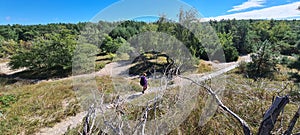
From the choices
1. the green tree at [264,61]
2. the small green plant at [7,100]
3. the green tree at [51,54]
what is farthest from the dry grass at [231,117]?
the green tree at [51,54]

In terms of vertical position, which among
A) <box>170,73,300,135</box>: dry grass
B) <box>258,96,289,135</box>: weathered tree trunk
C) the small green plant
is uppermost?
<box>258,96,289,135</box>: weathered tree trunk

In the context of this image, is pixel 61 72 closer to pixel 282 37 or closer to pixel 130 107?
pixel 130 107

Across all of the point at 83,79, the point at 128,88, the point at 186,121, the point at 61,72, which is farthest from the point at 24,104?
the point at 61,72

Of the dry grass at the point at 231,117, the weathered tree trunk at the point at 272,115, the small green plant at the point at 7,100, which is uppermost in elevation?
the weathered tree trunk at the point at 272,115

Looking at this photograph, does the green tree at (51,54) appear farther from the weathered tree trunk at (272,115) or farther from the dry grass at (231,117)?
the weathered tree trunk at (272,115)

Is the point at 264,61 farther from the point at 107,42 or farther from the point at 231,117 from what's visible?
the point at 107,42

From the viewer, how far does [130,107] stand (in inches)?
154

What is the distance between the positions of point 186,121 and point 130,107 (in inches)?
49.2

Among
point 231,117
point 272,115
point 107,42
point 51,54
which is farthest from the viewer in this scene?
point 107,42

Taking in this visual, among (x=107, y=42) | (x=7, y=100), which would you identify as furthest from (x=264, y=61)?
(x=7, y=100)

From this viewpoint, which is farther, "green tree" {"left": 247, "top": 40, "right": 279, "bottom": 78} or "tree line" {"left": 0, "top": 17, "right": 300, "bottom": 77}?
"green tree" {"left": 247, "top": 40, "right": 279, "bottom": 78}

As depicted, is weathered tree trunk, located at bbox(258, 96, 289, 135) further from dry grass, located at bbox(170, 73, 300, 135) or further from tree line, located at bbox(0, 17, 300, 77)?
tree line, located at bbox(0, 17, 300, 77)

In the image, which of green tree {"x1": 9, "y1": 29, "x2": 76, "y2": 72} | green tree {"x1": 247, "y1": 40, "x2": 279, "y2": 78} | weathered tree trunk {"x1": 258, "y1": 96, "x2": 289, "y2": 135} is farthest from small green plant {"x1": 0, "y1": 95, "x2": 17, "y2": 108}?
green tree {"x1": 247, "y1": 40, "x2": 279, "y2": 78}

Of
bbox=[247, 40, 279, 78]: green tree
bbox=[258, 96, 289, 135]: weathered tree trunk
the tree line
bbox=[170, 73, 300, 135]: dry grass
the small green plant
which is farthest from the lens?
bbox=[247, 40, 279, 78]: green tree
